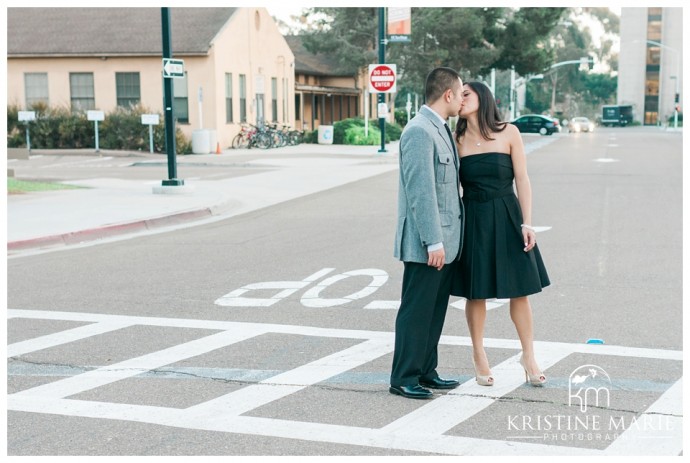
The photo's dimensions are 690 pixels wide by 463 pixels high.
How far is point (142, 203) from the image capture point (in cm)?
1622

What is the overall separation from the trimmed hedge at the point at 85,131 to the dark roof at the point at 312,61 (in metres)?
16.8

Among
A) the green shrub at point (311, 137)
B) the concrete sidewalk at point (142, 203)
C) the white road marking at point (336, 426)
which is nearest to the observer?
the white road marking at point (336, 426)

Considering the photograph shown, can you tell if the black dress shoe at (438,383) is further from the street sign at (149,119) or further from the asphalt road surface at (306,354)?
the street sign at (149,119)

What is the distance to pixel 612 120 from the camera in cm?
9931

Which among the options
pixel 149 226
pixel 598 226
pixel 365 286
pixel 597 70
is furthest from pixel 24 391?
pixel 597 70

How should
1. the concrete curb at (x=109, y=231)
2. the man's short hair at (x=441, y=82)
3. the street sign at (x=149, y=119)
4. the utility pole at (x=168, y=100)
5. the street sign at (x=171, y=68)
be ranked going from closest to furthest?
the man's short hair at (x=441, y=82)
the concrete curb at (x=109, y=231)
the street sign at (x=171, y=68)
the utility pole at (x=168, y=100)
the street sign at (x=149, y=119)

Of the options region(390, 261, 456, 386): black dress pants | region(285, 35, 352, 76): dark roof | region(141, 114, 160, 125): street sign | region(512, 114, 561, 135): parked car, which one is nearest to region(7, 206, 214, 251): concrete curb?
region(390, 261, 456, 386): black dress pants

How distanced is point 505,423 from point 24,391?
2.95 meters

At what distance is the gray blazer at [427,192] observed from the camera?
5363mm

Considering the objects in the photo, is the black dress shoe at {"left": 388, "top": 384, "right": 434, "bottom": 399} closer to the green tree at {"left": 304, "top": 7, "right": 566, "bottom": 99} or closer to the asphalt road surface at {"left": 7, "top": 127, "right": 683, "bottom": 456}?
the asphalt road surface at {"left": 7, "top": 127, "right": 683, "bottom": 456}

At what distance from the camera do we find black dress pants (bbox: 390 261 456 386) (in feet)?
18.3

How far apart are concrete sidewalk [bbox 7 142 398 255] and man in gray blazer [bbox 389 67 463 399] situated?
7.44 meters

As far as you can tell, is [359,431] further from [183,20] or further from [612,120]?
[612,120]

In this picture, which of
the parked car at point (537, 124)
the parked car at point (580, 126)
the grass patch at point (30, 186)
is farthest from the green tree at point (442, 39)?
the grass patch at point (30, 186)
